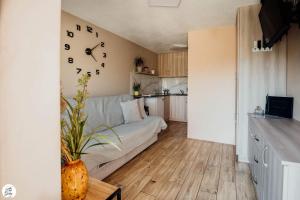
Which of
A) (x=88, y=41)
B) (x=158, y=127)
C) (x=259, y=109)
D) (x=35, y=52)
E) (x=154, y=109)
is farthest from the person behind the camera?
(x=154, y=109)

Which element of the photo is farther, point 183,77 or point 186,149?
point 183,77

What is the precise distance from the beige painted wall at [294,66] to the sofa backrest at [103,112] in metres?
2.62

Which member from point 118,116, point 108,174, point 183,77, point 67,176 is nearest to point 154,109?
point 118,116

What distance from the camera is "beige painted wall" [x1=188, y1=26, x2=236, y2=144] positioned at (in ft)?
10.7

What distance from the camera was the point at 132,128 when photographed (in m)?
2.67

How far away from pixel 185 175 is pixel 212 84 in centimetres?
204

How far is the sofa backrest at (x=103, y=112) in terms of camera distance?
249 centimetres

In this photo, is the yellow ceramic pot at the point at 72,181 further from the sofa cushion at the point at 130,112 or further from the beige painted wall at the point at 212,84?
the beige painted wall at the point at 212,84

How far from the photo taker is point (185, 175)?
214 cm

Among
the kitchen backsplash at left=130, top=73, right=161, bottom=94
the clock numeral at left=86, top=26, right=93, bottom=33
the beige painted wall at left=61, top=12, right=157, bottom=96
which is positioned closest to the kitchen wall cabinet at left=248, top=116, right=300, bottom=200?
the beige painted wall at left=61, top=12, right=157, bottom=96

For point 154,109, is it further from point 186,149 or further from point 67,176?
point 67,176

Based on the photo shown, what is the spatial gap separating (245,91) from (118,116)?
2193mm

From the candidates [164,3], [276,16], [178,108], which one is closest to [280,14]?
[276,16]

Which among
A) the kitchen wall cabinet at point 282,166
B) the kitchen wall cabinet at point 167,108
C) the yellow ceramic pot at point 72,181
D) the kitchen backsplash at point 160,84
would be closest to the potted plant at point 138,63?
the kitchen backsplash at point 160,84
